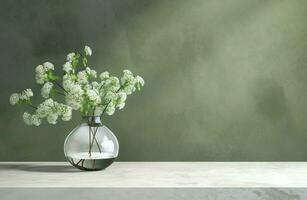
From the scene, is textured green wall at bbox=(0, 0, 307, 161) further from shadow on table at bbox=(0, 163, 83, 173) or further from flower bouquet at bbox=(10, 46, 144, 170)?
flower bouquet at bbox=(10, 46, 144, 170)

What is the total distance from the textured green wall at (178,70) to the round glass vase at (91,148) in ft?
1.04

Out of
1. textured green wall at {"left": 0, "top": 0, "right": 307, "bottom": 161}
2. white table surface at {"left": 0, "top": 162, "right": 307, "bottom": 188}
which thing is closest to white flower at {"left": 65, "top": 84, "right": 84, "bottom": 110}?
white table surface at {"left": 0, "top": 162, "right": 307, "bottom": 188}

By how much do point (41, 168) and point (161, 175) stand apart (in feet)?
1.57

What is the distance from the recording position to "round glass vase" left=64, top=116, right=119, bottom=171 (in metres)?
1.79

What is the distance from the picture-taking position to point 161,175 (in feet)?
5.78

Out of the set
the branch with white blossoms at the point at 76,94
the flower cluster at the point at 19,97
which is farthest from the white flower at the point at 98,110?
the flower cluster at the point at 19,97

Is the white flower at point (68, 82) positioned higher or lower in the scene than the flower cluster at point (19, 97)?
higher

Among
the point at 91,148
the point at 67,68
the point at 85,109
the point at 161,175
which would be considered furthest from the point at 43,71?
the point at 161,175

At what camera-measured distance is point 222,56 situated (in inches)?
84.6

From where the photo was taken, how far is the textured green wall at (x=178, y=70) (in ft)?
7.01

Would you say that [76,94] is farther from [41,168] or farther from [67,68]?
[41,168]

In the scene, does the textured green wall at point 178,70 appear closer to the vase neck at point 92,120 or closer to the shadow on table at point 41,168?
the shadow on table at point 41,168

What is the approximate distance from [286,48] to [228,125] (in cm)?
41

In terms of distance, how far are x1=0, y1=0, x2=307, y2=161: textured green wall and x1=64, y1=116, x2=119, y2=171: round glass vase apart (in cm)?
32
